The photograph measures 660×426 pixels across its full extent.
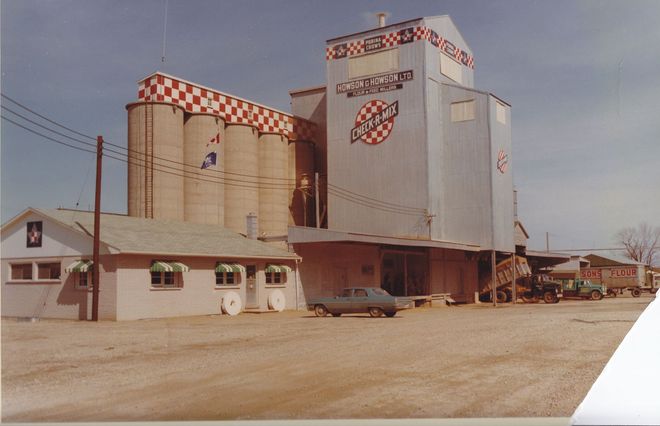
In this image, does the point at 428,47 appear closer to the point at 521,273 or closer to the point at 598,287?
the point at 521,273

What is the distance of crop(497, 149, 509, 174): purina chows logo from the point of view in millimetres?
33344

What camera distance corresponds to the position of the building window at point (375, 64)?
103 ft

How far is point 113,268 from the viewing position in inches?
813

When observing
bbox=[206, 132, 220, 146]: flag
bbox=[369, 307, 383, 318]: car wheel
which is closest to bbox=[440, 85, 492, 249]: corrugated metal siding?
bbox=[369, 307, 383, 318]: car wheel

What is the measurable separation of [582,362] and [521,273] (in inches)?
1016

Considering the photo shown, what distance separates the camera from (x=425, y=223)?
103ft

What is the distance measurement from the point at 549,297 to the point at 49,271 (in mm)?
24672

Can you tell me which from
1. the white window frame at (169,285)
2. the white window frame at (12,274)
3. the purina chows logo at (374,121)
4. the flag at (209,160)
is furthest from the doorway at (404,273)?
the white window frame at (12,274)

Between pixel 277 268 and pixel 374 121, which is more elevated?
pixel 374 121

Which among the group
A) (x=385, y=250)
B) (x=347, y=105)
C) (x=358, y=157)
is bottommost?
(x=385, y=250)

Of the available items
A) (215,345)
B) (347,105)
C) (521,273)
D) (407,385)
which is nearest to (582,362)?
(407,385)

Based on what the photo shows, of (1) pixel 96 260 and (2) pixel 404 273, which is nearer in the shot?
(1) pixel 96 260

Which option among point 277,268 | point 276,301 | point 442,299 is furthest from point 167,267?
point 442,299

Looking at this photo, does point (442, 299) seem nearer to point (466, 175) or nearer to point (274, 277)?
point (466, 175)
